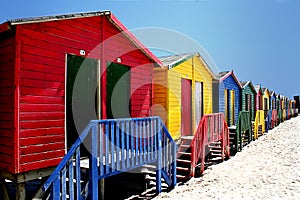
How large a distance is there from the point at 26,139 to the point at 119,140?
1781mm

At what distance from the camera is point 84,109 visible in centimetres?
689

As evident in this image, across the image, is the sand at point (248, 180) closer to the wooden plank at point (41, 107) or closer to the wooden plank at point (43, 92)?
the wooden plank at point (41, 107)

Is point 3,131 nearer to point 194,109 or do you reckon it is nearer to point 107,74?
point 107,74

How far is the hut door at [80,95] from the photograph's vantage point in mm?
6195

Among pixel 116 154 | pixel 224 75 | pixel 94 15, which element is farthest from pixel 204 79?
pixel 116 154

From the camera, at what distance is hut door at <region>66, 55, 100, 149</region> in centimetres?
620

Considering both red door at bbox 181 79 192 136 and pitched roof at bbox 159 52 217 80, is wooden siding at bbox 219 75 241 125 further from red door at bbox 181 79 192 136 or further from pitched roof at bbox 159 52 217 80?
red door at bbox 181 79 192 136

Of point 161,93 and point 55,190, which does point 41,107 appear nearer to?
point 55,190

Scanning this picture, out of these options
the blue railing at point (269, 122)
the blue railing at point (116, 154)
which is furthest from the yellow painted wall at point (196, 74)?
the blue railing at point (269, 122)

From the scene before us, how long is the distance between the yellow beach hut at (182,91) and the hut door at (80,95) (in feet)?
9.25

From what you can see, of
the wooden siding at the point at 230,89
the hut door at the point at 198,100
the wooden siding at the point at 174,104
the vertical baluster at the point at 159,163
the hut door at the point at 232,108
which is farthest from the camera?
the hut door at the point at 232,108

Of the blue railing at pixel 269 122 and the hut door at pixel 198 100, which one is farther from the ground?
the hut door at pixel 198 100

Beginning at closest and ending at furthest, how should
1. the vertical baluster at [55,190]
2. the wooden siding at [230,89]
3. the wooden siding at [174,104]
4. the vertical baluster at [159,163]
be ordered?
the vertical baluster at [55,190]
the vertical baluster at [159,163]
the wooden siding at [174,104]
the wooden siding at [230,89]

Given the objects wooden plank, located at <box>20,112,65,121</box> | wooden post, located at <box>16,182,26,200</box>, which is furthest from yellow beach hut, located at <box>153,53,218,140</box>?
wooden post, located at <box>16,182,26,200</box>
